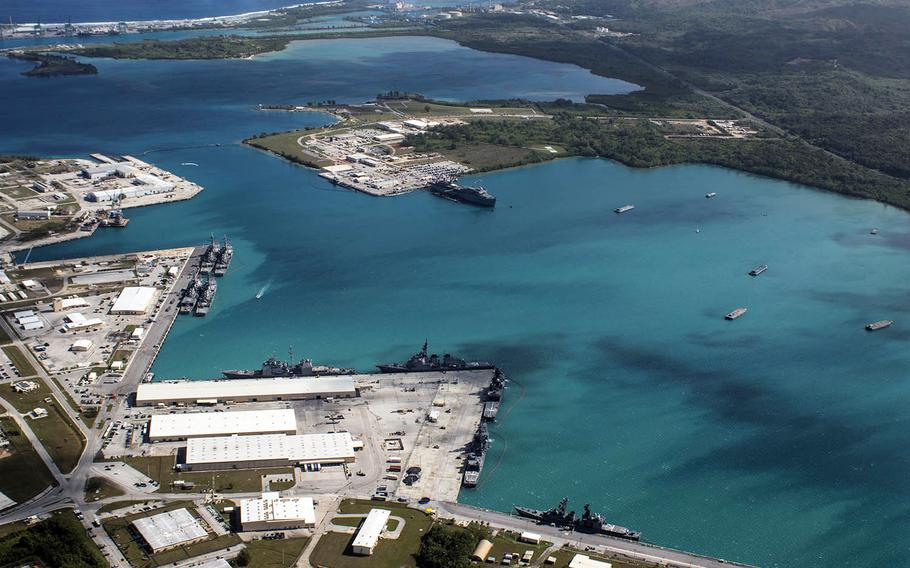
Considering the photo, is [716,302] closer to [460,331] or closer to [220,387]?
[460,331]

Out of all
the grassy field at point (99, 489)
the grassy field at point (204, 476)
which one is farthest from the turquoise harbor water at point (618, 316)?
the grassy field at point (99, 489)

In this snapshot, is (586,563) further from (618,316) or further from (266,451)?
(618,316)

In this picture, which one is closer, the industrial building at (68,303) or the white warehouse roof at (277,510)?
the white warehouse roof at (277,510)

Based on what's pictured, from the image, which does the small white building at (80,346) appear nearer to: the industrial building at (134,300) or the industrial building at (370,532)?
the industrial building at (134,300)

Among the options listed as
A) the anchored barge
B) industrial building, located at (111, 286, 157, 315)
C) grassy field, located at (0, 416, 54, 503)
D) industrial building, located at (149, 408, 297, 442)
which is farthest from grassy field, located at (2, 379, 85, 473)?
the anchored barge

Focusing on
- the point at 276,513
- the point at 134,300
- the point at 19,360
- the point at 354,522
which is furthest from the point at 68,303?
the point at 354,522

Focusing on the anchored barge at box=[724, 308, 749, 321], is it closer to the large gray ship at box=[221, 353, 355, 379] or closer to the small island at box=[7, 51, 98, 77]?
the large gray ship at box=[221, 353, 355, 379]
